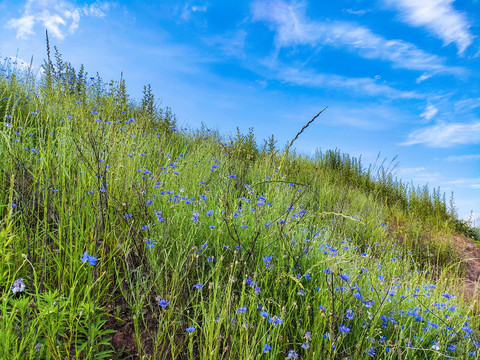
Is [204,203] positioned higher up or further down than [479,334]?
higher up

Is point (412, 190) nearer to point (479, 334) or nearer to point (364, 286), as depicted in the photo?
point (479, 334)

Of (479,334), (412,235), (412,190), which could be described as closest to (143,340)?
(479,334)

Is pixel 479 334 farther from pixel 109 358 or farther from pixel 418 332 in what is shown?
pixel 109 358

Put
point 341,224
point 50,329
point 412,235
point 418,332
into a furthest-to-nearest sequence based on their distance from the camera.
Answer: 1. point 412,235
2. point 341,224
3. point 418,332
4. point 50,329

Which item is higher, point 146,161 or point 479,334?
point 146,161

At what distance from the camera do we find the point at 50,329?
1718 millimetres

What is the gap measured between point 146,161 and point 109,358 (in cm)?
307

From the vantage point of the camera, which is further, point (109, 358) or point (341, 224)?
point (341, 224)

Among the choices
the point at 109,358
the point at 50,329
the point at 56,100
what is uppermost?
the point at 56,100

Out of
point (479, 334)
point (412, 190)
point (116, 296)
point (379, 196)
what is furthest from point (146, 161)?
point (412, 190)

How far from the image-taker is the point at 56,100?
521cm

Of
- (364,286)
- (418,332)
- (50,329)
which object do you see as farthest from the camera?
(364,286)

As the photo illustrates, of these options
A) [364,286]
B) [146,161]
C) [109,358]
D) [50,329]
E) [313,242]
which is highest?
[146,161]

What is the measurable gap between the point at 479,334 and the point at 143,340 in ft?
9.47
